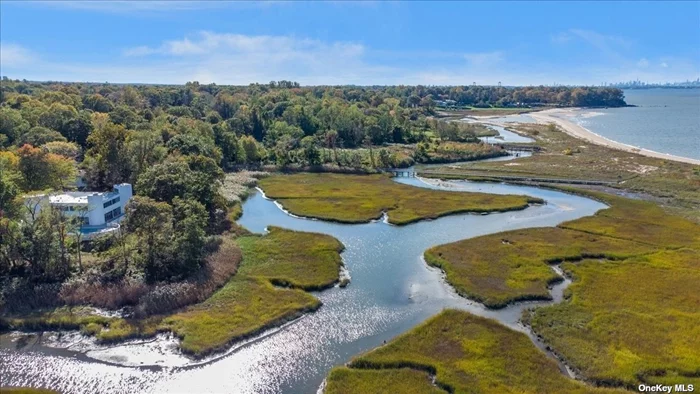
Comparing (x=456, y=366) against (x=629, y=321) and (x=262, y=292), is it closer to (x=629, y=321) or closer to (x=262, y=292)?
(x=629, y=321)

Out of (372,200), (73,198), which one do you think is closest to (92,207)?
(73,198)

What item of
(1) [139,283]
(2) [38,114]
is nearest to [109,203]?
(1) [139,283]

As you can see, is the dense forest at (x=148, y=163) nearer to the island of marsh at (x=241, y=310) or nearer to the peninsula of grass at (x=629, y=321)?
the island of marsh at (x=241, y=310)

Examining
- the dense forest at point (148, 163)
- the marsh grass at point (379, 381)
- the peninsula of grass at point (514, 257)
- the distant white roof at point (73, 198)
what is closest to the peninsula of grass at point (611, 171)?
the dense forest at point (148, 163)

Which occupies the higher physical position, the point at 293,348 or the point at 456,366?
the point at 456,366

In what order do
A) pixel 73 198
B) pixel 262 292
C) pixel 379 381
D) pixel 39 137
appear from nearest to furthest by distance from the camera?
1. pixel 379 381
2. pixel 262 292
3. pixel 73 198
4. pixel 39 137

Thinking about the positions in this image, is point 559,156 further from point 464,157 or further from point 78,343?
point 78,343
